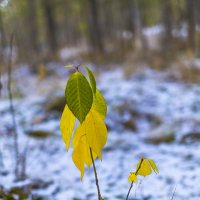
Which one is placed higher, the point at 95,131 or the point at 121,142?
the point at 95,131

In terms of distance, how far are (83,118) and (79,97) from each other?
0.06 m

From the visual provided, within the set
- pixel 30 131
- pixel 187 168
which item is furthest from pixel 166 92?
pixel 187 168

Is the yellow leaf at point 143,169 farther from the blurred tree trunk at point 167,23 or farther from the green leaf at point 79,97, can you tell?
the blurred tree trunk at point 167,23

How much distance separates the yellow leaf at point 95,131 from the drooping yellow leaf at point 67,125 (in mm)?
39

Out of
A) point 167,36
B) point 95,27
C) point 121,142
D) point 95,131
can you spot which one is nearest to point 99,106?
point 95,131

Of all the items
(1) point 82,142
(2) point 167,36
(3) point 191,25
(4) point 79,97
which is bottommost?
(2) point 167,36

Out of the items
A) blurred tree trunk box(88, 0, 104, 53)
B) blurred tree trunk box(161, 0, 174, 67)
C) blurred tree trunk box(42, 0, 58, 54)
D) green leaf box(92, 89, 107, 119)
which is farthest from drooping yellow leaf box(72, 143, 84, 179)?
blurred tree trunk box(42, 0, 58, 54)

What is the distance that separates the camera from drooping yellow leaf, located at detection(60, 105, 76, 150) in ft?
3.24

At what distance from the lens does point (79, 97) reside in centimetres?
91

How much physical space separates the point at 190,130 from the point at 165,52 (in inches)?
193

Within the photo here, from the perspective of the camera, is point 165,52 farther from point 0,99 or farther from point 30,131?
point 30,131

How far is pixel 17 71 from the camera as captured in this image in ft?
28.9

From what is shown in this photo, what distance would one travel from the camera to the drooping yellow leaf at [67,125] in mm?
987

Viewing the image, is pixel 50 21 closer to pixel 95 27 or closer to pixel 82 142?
pixel 95 27
